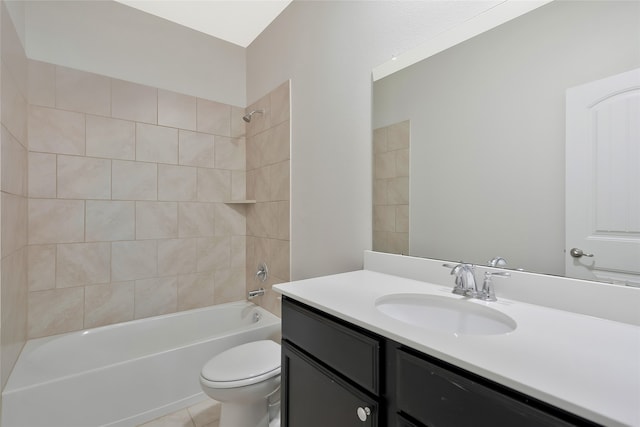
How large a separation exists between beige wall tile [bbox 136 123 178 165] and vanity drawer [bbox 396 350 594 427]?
220 centimetres

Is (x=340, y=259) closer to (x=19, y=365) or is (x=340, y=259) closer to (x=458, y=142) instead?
(x=458, y=142)

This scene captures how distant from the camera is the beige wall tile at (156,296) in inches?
83.9

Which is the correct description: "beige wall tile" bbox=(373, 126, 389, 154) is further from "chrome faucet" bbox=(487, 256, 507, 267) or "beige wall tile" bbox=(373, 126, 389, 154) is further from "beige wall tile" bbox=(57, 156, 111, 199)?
"beige wall tile" bbox=(57, 156, 111, 199)

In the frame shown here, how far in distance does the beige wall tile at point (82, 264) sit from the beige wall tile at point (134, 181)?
382 mm

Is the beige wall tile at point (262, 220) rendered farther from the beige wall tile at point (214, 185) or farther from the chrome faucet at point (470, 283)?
the chrome faucet at point (470, 283)

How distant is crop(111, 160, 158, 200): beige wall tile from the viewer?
6.72 ft

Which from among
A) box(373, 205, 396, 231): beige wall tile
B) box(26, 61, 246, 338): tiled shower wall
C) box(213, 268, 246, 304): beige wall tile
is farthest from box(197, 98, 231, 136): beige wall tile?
box(373, 205, 396, 231): beige wall tile

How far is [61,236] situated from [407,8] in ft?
7.87

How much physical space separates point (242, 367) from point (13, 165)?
5.07ft

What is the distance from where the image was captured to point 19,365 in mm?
1522

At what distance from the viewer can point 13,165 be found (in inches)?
57.3

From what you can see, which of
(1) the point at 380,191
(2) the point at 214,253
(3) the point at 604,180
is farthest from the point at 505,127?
(2) the point at 214,253

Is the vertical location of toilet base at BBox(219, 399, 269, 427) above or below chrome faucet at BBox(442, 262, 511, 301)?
below

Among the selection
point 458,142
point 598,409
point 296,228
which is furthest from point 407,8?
point 598,409
